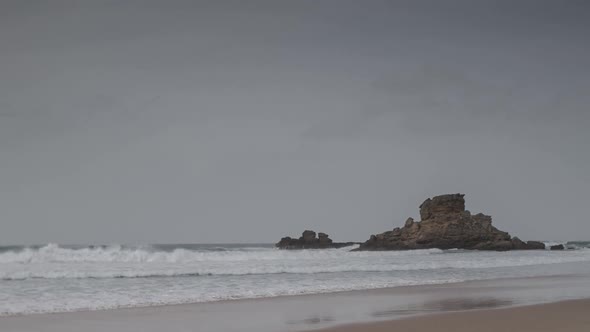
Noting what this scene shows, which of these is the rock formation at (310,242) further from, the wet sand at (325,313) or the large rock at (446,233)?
the wet sand at (325,313)

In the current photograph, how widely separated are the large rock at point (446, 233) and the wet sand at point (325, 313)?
42.8 metres

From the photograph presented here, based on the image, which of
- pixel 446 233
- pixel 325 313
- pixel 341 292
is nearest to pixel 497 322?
pixel 325 313

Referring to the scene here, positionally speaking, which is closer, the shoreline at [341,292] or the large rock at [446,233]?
the shoreline at [341,292]

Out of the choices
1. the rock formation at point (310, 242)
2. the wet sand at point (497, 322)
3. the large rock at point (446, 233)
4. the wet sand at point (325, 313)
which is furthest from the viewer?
the rock formation at point (310, 242)

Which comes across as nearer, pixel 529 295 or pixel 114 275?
pixel 529 295

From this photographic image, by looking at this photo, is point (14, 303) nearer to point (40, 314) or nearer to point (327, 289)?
point (40, 314)

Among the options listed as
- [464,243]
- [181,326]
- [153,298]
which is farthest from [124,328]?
[464,243]

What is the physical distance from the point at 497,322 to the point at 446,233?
5038 cm

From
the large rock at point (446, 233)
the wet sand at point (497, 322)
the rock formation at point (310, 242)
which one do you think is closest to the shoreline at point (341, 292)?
the wet sand at point (497, 322)

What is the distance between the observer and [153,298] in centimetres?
1463

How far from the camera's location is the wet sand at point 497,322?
32.5 ft

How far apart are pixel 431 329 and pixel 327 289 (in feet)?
25.9

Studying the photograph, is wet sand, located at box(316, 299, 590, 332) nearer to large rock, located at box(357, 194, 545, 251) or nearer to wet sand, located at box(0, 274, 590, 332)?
wet sand, located at box(0, 274, 590, 332)

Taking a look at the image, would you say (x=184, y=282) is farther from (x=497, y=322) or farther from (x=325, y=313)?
(x=497, y=322)
